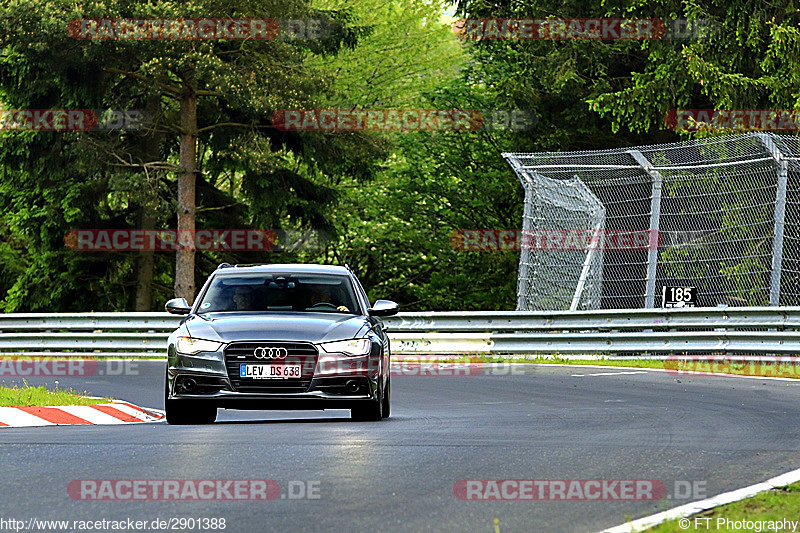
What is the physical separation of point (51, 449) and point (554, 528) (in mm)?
4651

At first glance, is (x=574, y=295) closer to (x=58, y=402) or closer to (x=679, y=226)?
(x=679, y=226)

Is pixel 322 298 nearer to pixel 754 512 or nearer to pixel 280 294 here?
pixel 280 294

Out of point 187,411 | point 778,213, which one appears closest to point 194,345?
point 187,411

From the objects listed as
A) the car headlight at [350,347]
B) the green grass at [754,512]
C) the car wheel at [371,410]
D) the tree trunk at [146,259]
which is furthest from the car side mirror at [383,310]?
the tree trunk at [146,259]

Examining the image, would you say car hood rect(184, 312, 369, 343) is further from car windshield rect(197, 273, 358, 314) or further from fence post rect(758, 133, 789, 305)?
fence post rect(758, 133, 789, 305)

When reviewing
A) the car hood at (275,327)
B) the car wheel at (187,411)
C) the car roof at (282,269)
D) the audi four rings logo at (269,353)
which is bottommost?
the car wheel at (187,411)

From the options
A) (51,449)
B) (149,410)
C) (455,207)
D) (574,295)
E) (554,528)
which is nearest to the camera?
(554,528)

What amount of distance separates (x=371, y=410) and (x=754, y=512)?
5.94 meters

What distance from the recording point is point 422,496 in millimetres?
7906

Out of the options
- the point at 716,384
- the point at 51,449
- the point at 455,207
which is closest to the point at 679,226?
the point at 716,384

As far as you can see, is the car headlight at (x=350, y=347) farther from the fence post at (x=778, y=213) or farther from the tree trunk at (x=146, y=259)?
the tree trunk at (x=146, y=259)

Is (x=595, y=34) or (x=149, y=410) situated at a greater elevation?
(x=595, y=34)

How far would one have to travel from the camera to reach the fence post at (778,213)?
21.2 metres

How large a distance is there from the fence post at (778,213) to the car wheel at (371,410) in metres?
10.00
